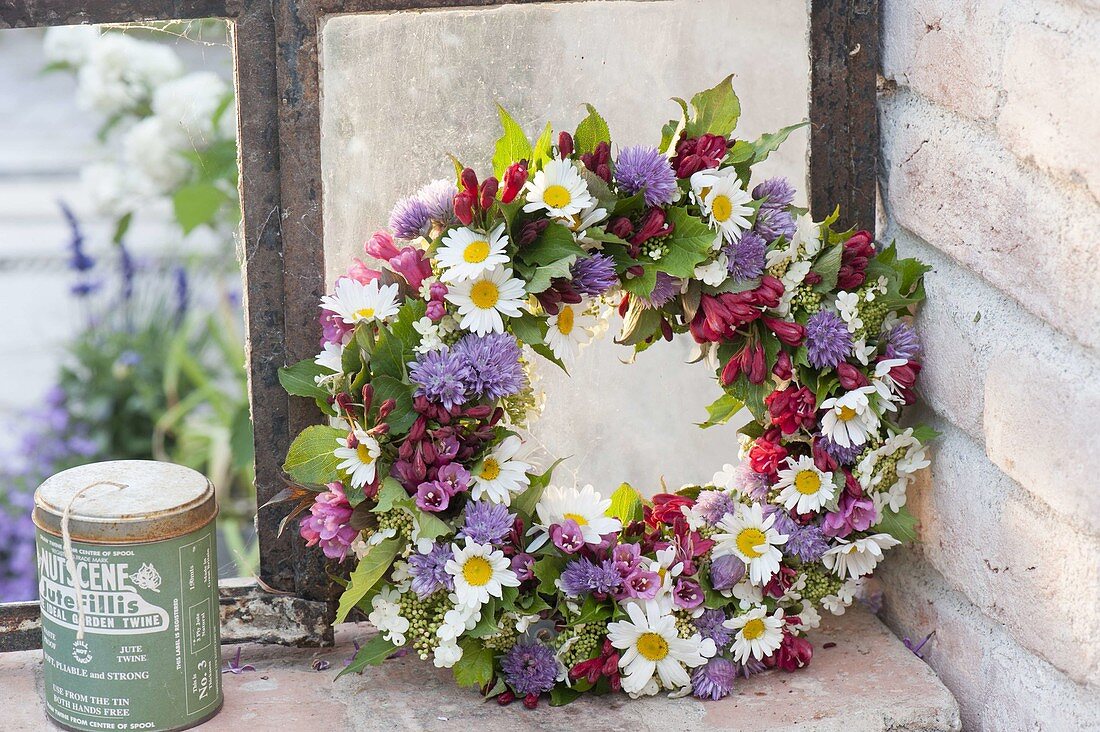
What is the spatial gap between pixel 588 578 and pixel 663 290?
304 mm

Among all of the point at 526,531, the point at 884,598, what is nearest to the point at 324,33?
the point at 526,531

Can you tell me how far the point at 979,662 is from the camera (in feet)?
4.12

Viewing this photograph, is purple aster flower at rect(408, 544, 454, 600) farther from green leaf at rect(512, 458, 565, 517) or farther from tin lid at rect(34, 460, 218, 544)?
tin lid at rect(34, 460, 218, 544)

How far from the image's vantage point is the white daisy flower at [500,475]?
121 centimetres

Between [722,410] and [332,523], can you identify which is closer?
[332,523]

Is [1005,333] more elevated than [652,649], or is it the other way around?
[1005,333]

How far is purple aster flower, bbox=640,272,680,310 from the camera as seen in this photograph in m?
1.25

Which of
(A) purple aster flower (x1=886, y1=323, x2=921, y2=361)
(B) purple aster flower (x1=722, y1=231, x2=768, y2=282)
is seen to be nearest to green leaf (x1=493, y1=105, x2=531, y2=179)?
(B) purple aster flower (x1=722, y1=231, x2=768, y2=282)

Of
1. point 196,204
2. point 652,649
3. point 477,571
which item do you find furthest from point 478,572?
point 196,204

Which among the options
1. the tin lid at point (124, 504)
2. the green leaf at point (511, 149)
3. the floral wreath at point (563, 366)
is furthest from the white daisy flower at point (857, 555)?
the tin lid at point (124, 504)

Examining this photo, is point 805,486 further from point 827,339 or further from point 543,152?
point 543,152

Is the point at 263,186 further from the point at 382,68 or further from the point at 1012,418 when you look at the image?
the point at 1012,418

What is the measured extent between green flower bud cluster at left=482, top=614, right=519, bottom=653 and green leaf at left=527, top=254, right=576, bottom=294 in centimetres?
34

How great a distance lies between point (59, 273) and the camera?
13.0 feet
